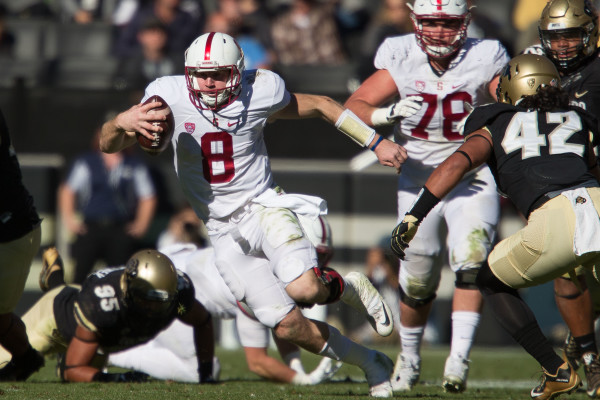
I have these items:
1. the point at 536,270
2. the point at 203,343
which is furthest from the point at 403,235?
the point at 203,343

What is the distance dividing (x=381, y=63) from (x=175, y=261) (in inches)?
74.5

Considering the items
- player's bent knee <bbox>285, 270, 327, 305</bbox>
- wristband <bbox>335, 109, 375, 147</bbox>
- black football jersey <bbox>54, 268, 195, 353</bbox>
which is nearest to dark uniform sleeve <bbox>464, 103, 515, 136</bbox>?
wristband <bbox>335, 109, 375, 147</bbox>

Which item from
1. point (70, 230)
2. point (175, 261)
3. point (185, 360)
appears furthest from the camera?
point (70, 230)

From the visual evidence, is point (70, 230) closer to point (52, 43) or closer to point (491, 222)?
point (52, 43)

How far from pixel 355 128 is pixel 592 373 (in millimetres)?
1794

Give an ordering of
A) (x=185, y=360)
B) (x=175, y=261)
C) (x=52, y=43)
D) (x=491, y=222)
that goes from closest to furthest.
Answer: (x=491, y=222) → (x=185, y=360) → (x=175, y=261) → (x=52, y=43)

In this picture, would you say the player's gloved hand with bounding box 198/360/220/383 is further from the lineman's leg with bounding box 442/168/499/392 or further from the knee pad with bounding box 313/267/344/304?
the lineman's leg with bounding box 442/168/499/392

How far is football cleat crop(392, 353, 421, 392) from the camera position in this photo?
528 centimetres

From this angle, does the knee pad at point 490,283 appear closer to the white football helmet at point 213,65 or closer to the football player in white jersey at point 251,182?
the football player in white jersey at point 251,182

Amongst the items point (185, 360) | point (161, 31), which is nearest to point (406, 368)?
point (185, 360)

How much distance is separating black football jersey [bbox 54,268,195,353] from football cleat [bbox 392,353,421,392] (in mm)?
1243

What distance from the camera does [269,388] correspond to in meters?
5.19

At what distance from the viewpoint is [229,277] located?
4.82 m

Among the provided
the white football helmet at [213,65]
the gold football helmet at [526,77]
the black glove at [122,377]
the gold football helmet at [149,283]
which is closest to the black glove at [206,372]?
the black glove at [122,377]
